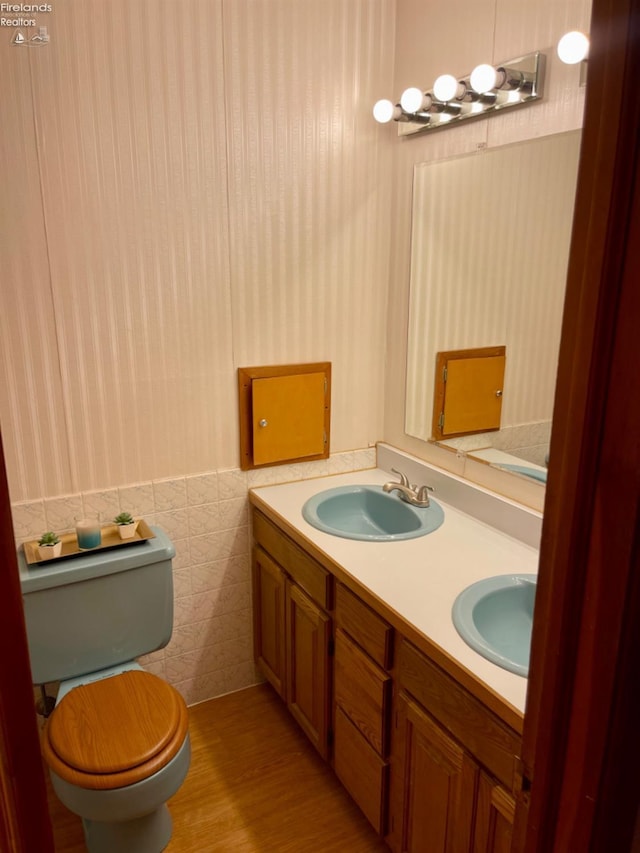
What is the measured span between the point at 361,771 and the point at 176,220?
1.74m

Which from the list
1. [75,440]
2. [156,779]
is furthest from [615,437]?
[75,440]

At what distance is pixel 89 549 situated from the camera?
1881 mm

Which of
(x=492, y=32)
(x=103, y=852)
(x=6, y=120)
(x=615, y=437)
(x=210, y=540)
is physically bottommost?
(x=103, y=852)

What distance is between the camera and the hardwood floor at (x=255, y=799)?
1.81 meters

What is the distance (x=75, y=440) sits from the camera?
1.95m

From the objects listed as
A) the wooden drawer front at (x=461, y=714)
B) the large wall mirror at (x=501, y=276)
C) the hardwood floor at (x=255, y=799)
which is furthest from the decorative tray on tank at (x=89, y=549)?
the large wall mirror at (x=501, y=276)

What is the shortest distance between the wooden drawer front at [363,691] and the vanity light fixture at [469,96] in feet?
5.12

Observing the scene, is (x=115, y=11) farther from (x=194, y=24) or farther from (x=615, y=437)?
(x=615, y=437)

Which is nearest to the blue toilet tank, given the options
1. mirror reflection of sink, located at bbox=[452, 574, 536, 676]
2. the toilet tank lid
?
the toilet tank lid

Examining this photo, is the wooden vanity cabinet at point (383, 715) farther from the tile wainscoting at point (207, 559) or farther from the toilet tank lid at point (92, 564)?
the toilet tank lid at point (92, 564)

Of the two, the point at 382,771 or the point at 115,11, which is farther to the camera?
the point at 115,11

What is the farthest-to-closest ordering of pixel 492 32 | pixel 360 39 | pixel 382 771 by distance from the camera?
pixel 360 39
pixel 492 32
pixel 382 771

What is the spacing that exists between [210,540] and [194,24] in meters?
1.67

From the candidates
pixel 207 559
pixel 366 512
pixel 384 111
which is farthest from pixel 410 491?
pixel 384 111
